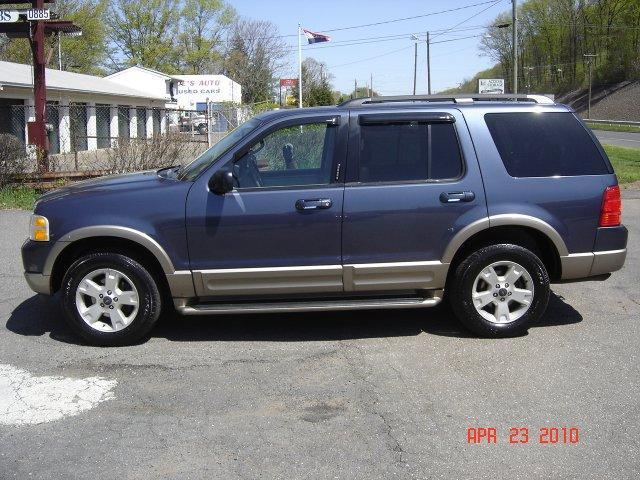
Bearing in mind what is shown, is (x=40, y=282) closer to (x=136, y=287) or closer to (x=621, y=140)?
(x=136, y=287)

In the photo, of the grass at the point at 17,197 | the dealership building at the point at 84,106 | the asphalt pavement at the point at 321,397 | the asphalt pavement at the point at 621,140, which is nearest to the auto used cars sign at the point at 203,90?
the dealership building at the point at 84,106

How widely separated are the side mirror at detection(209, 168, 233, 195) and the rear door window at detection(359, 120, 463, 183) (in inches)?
41.0

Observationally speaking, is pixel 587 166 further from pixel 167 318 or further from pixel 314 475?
pixel 167 318

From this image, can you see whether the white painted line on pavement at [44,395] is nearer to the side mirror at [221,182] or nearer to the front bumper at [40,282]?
the front bumper at [40,282]

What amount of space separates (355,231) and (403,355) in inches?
40.2

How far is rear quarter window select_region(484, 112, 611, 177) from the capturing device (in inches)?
217

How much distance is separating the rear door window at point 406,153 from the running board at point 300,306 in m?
0.97

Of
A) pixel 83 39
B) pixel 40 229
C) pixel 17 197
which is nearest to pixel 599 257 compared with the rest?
pixel 40 229

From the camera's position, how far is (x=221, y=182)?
203 inches

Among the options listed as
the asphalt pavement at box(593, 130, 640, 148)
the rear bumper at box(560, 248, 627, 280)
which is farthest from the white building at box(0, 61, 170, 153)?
the asphalt pavement at box(593, 130, 640, 148)

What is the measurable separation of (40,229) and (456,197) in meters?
3.28

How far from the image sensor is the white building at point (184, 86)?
53.8m

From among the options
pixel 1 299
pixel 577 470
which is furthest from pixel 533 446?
pixel 1 299

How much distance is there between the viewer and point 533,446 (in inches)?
A: 151
